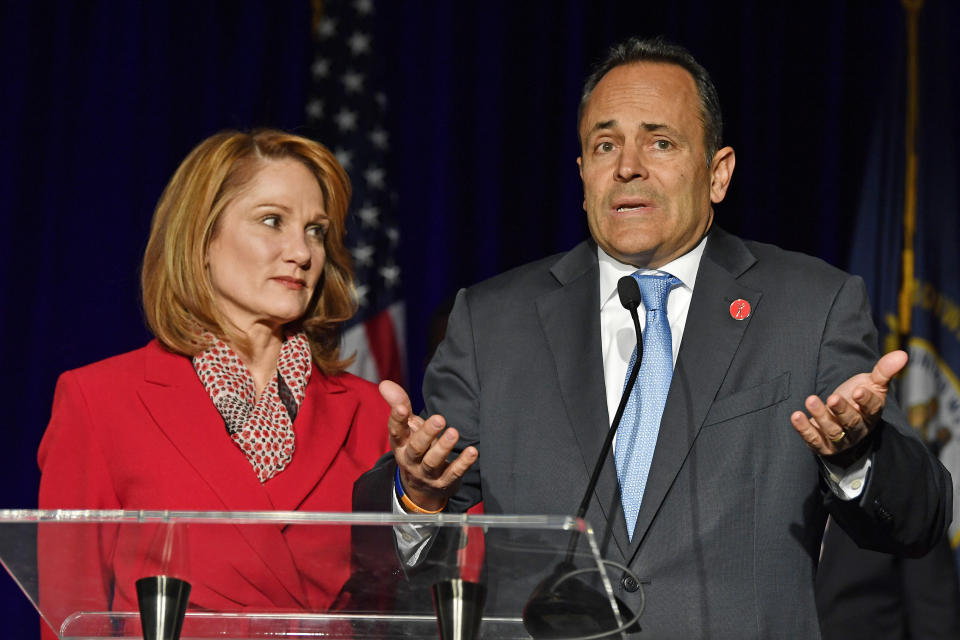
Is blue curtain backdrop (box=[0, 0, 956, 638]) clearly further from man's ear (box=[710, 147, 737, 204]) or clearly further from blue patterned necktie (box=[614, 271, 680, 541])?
blue patterned necktie (box=[614, 271, 680, 541])

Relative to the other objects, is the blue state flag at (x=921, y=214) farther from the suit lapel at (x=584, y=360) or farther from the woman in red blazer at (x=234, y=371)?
the suit lapel at (x=584, y=360)

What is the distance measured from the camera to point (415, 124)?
4.20 m

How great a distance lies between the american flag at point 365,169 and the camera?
414cm

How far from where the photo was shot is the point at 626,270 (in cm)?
222

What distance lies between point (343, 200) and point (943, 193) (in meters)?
2.52

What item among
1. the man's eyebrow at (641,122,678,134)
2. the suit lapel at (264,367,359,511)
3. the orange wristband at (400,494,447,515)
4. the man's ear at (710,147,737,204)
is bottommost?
the suit lapel at (264,367,359,511)

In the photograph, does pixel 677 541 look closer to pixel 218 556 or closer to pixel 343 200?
pixel 218 556

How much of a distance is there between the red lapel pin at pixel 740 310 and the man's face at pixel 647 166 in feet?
0.63

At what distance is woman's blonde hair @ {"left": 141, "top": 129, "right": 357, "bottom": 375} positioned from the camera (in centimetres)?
276

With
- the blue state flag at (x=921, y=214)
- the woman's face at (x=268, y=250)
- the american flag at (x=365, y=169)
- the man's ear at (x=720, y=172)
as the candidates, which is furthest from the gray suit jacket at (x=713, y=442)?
the blue state flag at (x=921, y=214)

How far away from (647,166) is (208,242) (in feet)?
3.78

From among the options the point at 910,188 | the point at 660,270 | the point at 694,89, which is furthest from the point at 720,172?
the point at 910,188

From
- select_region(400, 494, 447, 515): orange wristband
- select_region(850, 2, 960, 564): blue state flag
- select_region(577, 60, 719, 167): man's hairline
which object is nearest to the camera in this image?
select_region(400, 494, 447, 515): orange wristband

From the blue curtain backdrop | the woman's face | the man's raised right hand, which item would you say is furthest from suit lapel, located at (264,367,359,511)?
the blue curtain backdrop
